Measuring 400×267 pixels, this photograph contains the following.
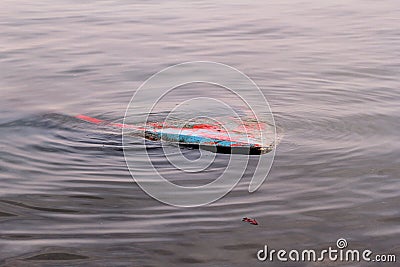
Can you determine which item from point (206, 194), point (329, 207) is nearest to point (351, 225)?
point (329, 207)

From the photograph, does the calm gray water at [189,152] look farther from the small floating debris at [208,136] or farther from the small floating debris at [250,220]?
the small floating debris at [208,136]

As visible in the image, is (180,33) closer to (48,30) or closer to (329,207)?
(48,30)

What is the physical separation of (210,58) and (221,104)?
6.46 feet

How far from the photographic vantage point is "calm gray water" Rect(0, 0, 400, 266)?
3984mm

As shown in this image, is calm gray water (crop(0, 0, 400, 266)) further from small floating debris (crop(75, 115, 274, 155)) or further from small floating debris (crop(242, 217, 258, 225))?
small floating debris (crop(75, 115, 274, 155))

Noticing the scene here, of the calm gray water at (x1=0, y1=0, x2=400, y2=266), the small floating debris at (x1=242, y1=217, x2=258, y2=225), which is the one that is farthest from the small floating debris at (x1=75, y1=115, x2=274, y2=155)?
the small floating debris at (x1=242, y1=217, x2=258, y2=225)

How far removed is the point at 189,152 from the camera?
5.50m

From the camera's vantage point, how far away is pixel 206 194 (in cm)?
466

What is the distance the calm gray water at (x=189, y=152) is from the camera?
398cm

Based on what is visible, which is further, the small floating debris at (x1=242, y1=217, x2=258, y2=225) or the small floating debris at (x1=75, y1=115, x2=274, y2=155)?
the small floating debris at (x1=75, y1=115, x2=274, y2=155)

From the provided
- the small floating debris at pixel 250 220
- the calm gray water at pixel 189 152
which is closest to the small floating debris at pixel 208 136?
the calm gray water at pixel 189 152

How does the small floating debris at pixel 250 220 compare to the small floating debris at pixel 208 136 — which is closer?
the small floating debris at pixel 250 220

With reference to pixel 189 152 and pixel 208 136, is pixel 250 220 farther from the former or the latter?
pixel 208 136

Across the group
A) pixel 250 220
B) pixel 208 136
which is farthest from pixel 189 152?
pixel 250 220
